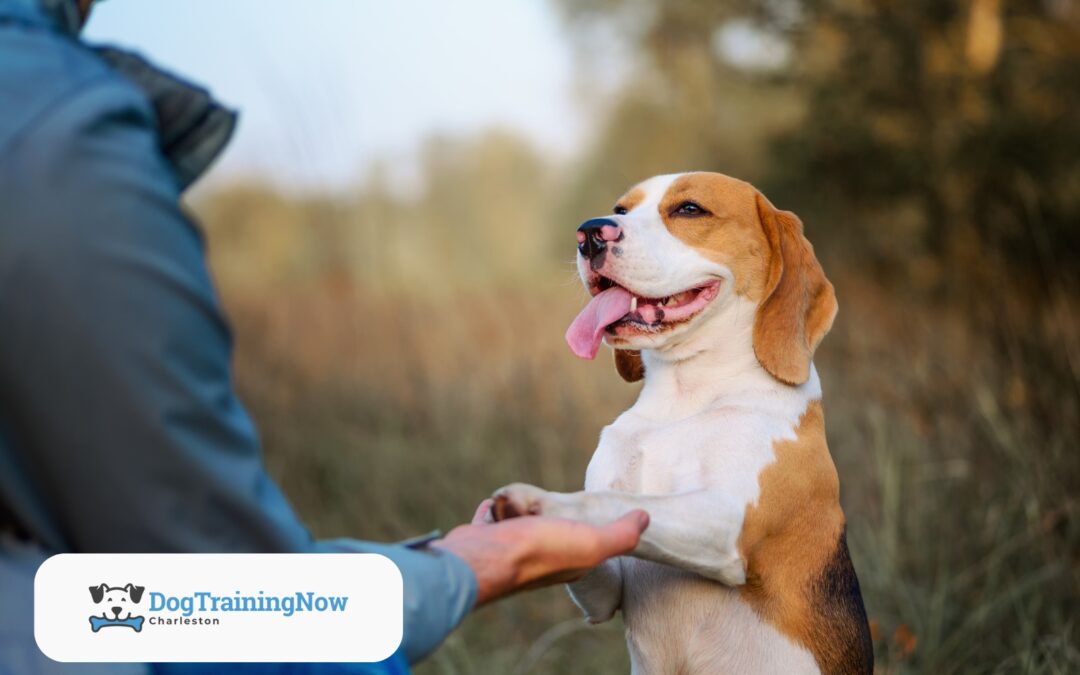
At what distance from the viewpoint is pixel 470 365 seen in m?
7.71

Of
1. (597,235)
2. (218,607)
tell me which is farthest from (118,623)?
(597,235)

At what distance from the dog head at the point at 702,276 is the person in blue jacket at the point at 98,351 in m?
1.35

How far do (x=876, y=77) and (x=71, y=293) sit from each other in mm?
11252

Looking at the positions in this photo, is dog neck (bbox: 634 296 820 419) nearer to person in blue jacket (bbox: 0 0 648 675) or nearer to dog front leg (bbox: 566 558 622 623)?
dog front leg (bbox: 566 558 622 623)

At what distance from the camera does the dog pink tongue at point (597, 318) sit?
9.14 feet

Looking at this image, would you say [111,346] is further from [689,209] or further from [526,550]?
[689,209]

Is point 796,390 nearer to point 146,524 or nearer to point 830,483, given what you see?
point 830,483

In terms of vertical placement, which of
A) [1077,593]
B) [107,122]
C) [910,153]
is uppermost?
[107,122]

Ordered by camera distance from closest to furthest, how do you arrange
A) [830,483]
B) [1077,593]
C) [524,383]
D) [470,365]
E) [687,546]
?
[687,546]
[830,483]
[1077,593]
[524,383]
[470,365]

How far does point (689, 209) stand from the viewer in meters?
3.05

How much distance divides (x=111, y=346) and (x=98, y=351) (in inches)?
0.7

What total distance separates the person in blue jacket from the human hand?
34 centimetres

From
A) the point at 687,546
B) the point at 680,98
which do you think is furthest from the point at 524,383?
the point at 680,98

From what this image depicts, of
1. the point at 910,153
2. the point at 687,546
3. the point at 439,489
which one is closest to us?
the point at 687,546
